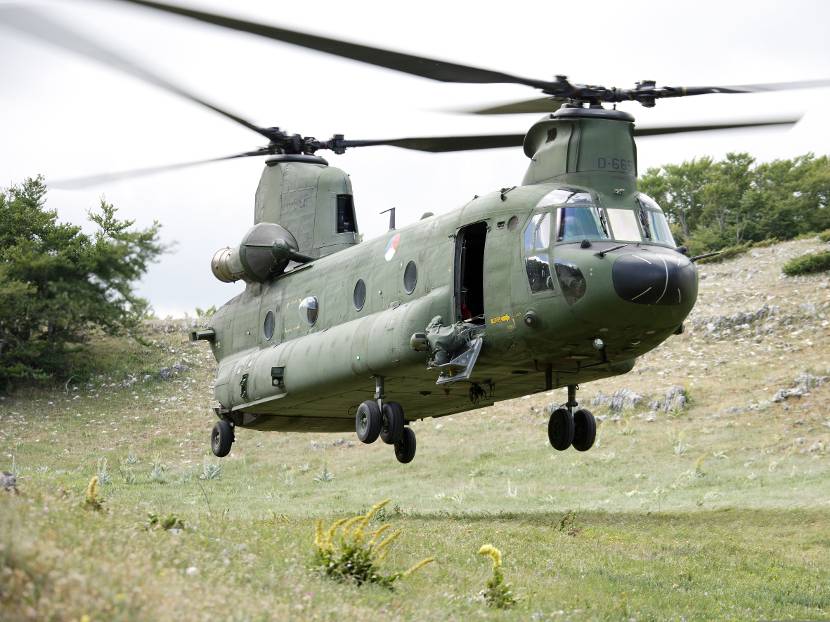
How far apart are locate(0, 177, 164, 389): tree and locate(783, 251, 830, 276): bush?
24.1 meters

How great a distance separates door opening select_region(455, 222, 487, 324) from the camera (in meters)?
15.8

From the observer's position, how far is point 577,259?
1421cm

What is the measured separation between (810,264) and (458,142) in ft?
90.5

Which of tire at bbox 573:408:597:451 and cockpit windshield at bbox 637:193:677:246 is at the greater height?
cockpit windshield at bbox 637:193:677:246

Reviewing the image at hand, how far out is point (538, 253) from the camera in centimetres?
1466

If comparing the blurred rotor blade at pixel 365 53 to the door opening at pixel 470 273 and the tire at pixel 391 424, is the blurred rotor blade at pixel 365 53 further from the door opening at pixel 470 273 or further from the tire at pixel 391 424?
the tire at pixel 391 424

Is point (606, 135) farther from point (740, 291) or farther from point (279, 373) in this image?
point (740, 291)

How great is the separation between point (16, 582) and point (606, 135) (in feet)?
34.8

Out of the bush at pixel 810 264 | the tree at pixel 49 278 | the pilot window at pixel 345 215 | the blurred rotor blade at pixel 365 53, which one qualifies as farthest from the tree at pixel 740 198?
the blurred rotor blade at pixel 365 53

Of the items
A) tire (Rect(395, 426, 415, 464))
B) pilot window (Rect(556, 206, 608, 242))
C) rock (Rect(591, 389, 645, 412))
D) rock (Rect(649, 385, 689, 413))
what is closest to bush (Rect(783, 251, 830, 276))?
rock (Rect(649, 385, 689, 413))

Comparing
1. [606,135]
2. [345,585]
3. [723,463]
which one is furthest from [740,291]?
[345,585]

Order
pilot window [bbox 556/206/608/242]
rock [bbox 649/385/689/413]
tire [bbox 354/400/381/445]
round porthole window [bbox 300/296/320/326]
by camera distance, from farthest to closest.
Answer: rock [bbox 649/385/689/413], round porthole window [bbox 300/296/320/326], tire [bbox 354/400/381/445], pilot window [bbox 556/206/608/242]

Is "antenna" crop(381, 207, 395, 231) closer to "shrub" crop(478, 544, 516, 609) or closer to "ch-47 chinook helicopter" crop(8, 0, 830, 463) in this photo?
"ch-47 chinook helicopter" crop(8, 0, 830, 463)

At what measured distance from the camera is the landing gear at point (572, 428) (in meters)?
17.6
